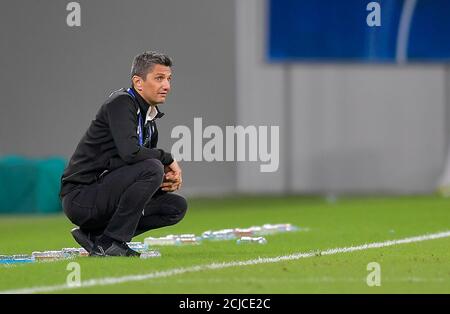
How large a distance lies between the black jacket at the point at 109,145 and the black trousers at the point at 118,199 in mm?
64

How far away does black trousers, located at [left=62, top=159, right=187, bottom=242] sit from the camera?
25.6 ft

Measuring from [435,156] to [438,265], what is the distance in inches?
496

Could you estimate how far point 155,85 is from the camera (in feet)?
26.1

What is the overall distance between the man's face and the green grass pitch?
43.6 inches

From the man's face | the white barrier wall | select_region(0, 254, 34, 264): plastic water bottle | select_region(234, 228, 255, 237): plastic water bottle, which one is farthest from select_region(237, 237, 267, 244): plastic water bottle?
the white barrier wall

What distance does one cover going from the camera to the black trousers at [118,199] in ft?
25.6

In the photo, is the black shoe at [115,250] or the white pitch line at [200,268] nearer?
the white pitch line at [200,268]

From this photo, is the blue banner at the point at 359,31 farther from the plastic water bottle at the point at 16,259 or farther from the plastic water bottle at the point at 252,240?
the plastic water bottle at the point at 16,259

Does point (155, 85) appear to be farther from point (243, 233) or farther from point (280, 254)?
point (243, 233)

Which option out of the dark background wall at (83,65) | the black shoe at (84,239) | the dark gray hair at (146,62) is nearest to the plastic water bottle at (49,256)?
the black shoe at (84,239)

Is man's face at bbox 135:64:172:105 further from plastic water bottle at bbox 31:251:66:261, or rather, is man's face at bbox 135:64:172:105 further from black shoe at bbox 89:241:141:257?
plastic water bottle at bbox 31:251:66:261

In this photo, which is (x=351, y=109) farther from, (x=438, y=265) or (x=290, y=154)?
(x=438, y=265)

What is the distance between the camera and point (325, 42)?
19.7m

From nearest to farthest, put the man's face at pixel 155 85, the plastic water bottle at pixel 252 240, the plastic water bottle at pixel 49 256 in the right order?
the man's face at pixel 155 85 → the plastic water bottle at pixel 49 256 → the plastic water bottle at pixel 252 240
